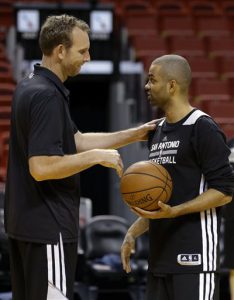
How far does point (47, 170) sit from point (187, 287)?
0.77 metres

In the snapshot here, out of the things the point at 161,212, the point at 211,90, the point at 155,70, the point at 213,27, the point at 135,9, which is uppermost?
the point at 135,9

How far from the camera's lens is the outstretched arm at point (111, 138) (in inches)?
156

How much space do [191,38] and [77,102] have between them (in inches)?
71.8

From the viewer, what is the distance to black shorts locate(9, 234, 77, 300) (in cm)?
333

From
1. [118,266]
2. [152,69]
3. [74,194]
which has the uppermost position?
[152,69]

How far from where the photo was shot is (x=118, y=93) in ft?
32.7

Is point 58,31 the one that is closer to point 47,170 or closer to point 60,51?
point 60,51

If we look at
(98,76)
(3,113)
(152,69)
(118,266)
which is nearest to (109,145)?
(152,69)

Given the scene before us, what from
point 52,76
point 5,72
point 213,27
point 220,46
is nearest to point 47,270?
point 52,76

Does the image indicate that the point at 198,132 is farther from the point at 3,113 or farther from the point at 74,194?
the point at 3,113

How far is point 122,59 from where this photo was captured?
955cm

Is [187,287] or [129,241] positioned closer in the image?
[187,287]

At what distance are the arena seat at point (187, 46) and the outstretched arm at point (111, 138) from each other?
577cm

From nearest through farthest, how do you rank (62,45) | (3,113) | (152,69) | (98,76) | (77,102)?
1. (62,45)
2. (152,69)
3. (3,113)
4. (98,76)
5. (77,102)
